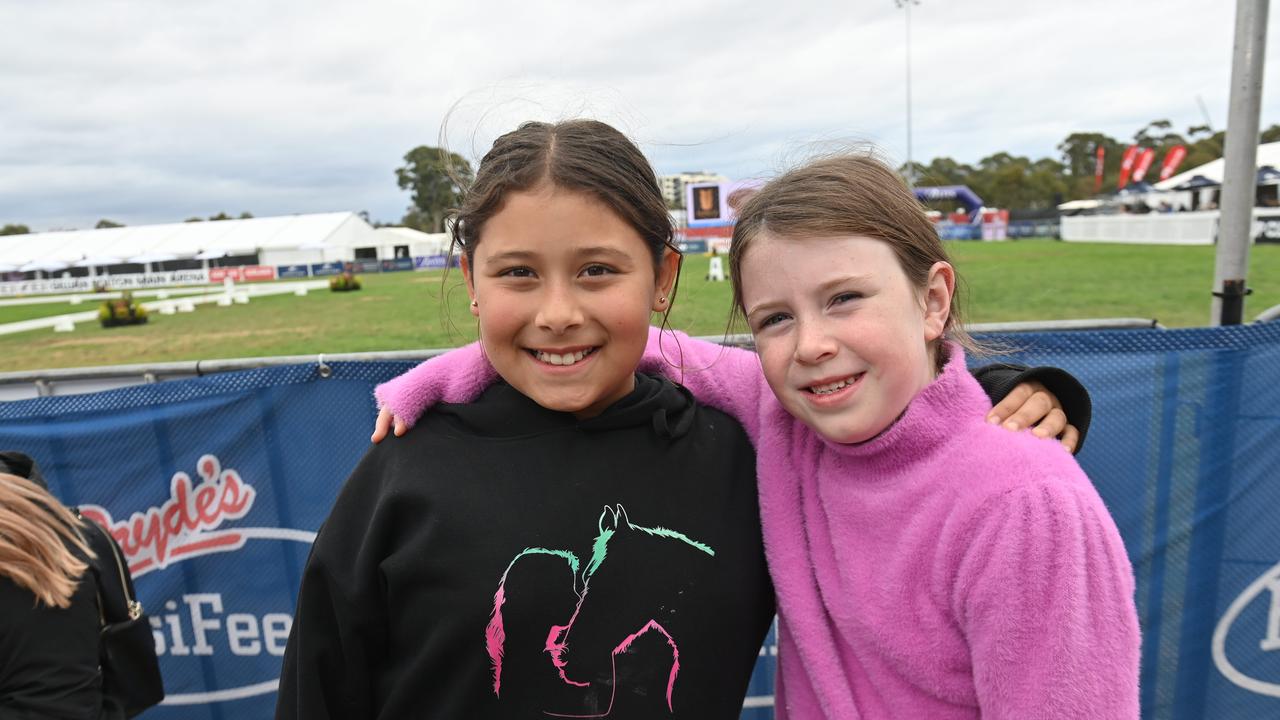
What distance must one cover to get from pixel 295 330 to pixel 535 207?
17.7 meters

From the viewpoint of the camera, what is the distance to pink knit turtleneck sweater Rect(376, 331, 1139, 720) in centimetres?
105

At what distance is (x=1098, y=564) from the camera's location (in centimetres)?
105

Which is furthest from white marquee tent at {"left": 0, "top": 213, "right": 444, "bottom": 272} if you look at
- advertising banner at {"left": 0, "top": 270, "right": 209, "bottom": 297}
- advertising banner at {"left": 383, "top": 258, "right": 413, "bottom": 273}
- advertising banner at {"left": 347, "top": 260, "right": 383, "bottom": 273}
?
advertising banner at {"left": 0, "top": 270, "right": 209, "bottom": 297}

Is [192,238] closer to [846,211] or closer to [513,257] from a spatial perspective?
[513,257]

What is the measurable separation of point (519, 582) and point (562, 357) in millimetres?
392

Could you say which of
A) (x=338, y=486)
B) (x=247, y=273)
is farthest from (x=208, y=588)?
(x=247, y=273)

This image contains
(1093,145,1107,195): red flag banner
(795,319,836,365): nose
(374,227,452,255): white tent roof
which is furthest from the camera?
(1093,145,1107,195): red flag banner

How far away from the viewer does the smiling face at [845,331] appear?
4.04ft

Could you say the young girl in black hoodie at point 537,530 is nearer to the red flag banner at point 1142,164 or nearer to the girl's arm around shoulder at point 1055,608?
the girl's arm around shoulder at point 1055,608

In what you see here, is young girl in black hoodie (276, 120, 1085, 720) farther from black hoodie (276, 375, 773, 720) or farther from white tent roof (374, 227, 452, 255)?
white tent roof (374, 227, 452, 255)

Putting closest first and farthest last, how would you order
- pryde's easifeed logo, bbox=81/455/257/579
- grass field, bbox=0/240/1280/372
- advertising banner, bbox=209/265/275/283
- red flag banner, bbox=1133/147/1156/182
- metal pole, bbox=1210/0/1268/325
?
pryde's easifeed logo, bbox=81/455/257/579 → metal pole, bbox=1210/0/1268/325 → grass field, bbox=0/240/1280/372 → advertising banner, bbox=209/265/275/283 → red flag banner, bbox=1133/147/1156/182

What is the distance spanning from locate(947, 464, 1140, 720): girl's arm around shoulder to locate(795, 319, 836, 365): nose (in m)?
0.34

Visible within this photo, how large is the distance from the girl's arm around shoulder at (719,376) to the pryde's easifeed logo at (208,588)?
1.87m

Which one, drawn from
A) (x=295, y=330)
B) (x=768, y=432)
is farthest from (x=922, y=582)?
(x=295, y=330)
